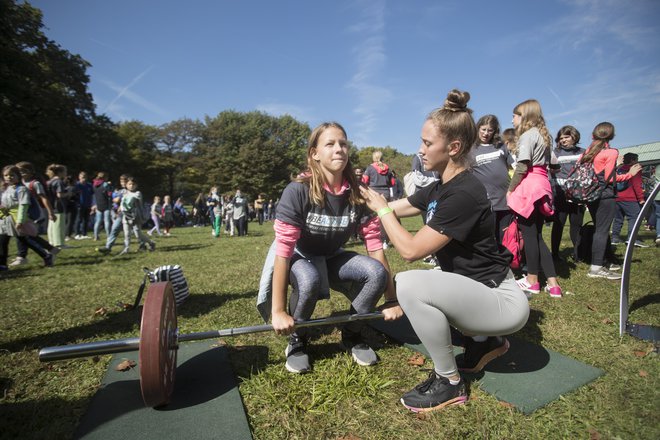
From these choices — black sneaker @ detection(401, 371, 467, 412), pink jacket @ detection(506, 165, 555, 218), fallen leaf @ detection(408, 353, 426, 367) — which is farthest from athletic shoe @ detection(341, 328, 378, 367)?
pink jacket @ detection(506, 165, 555, 218)

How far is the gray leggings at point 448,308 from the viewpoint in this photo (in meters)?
2.24

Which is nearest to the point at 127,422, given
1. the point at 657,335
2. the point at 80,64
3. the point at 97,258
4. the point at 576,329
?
the point at 576,329

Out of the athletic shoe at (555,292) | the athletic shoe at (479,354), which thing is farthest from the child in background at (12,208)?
the athletic shoe at (555,292)

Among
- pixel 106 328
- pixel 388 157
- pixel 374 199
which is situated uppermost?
pixel 388 157

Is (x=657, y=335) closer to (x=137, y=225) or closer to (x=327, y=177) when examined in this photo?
(x=327, y=177)

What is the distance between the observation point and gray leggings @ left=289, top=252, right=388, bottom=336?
2822mm

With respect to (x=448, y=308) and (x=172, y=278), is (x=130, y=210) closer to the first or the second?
(x=172, y=278)

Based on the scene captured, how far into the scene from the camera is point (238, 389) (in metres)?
2.61

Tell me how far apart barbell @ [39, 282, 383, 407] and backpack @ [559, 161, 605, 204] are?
5032mm

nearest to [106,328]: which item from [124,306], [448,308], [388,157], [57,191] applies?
[124,306]

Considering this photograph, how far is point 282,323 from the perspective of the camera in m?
2.53

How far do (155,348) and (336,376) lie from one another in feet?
4.44

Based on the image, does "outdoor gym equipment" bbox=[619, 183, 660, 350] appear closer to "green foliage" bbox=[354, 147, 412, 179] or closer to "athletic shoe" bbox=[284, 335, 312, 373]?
"athletic shoe" bbox=[284, 335, 312, 373]

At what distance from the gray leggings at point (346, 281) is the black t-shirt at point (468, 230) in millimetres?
565
